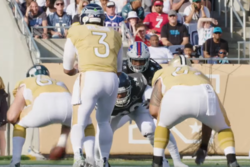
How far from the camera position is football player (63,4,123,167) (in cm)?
836

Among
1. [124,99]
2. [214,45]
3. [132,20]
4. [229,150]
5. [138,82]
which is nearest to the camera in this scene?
[229,150]

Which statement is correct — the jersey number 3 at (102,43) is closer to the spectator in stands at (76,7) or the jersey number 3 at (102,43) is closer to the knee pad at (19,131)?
the knee pad at (19,131)

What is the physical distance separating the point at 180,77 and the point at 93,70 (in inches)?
41.1

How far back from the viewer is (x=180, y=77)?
8.41 m

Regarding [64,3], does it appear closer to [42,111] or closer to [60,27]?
[60,27]

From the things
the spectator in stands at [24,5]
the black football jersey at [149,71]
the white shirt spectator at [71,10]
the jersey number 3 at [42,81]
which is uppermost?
the spectator in stands at [24,5]

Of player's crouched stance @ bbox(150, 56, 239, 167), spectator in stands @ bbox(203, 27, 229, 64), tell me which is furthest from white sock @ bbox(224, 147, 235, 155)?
spectator in stands @ bbox(203, 27, 229, 64)

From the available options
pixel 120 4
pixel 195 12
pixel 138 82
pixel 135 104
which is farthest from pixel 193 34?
pixel 135 104

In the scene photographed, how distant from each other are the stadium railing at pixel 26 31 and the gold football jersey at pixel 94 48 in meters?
5.51

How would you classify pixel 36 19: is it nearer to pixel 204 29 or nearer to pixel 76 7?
pixel 76 7

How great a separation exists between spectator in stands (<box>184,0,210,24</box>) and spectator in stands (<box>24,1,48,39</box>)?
3.11 m

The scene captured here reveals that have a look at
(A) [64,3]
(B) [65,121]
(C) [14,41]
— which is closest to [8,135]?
(C) [14,41]

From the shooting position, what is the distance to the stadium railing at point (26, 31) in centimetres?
1424

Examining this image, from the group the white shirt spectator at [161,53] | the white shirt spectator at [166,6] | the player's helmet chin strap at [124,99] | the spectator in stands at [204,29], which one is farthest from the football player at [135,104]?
the white shirt spectator at [166,6]
